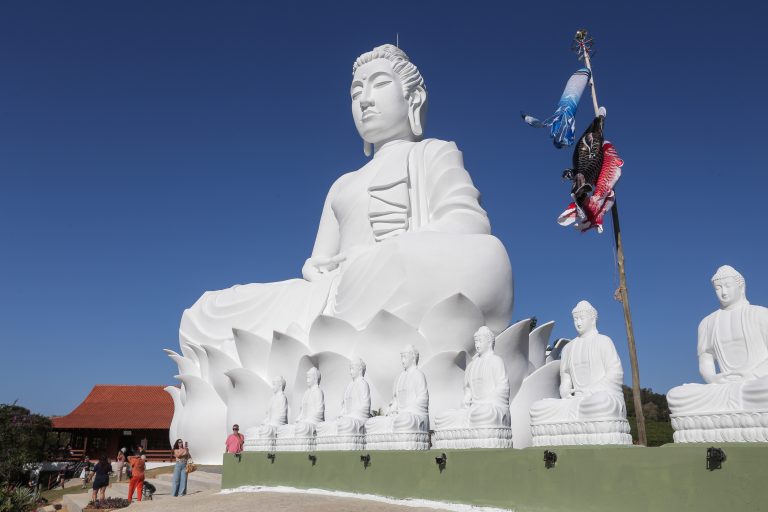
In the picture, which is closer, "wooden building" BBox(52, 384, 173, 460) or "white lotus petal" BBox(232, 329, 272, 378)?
"white lotus petal" BBox(232, 329, 272, 378)

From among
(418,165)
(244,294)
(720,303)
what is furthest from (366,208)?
(720,303)

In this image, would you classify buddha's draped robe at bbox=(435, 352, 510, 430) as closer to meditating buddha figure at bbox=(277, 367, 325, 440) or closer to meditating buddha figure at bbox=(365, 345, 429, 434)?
meditating buddha figure at bbox=(365, 345, 429, 434)

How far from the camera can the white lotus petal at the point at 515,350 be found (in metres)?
9.01

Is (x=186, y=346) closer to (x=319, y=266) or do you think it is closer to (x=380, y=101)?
(x=319, y=266)

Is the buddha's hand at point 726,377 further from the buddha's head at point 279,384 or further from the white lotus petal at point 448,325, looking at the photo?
the buddha's head at point 279,384

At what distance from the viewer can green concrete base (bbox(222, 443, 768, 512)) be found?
3822 mm

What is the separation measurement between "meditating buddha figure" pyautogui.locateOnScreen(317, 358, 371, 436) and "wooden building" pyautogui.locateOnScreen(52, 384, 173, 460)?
1549 cm

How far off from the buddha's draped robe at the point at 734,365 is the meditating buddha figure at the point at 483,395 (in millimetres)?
1758

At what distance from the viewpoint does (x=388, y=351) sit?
918 cm

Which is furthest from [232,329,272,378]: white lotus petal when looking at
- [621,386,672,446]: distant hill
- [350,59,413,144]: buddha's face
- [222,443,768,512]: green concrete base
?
[621,386,672,446]: distant hill

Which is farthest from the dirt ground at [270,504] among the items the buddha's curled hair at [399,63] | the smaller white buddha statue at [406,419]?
the buddha's curled hair at [399,63]

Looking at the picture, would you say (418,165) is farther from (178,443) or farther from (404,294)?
(178,443)

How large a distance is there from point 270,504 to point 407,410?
157cm

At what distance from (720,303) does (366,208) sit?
25.2 feet
